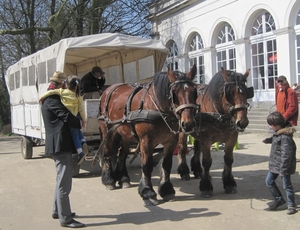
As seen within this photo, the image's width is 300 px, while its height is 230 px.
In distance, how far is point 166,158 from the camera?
576 cm

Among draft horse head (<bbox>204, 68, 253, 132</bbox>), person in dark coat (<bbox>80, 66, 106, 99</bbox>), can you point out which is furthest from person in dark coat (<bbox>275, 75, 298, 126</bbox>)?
person in dark coat (<bbox>80, 66, 106, 99</bbox>)

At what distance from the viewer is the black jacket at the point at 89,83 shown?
7.98 m

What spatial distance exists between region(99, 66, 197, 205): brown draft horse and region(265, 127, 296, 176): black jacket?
109cm

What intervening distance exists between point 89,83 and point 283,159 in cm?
473

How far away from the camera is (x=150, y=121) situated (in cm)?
535

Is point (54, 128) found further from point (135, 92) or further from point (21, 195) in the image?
point (21, 195)

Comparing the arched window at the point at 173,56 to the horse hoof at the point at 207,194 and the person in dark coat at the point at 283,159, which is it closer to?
the horse hoof at the point at 207,194

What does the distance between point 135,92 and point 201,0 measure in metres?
13.3

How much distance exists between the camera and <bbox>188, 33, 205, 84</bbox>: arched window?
61.2 ft

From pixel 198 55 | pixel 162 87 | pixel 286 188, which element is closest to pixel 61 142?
pixel 162 87

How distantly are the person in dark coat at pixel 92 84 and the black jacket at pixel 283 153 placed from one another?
4.33 meters

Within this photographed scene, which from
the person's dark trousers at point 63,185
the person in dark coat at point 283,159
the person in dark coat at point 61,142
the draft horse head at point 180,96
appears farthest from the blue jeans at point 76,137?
the person in dark coat at point 283,159

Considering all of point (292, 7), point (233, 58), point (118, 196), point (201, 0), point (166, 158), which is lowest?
point (118, 196)

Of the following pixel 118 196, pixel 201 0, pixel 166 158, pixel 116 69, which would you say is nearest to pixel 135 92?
pixel 166 158
